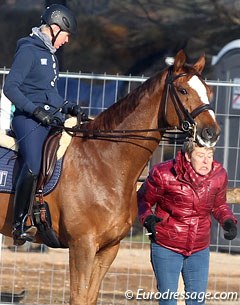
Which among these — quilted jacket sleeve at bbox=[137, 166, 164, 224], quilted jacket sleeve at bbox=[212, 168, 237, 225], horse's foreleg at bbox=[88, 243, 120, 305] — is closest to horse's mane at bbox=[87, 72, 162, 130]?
quilted jacket sleeve at bbox=[137, 166, 164, 224]

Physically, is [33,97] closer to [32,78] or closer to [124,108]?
[32,78]

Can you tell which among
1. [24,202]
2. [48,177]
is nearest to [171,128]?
[48,177]

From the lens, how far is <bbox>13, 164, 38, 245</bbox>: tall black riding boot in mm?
8234

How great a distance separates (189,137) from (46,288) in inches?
141

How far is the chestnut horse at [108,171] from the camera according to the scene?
809 centimetres

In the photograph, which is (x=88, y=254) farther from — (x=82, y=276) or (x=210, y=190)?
(x=210, y=190)

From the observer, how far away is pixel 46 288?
10977mm

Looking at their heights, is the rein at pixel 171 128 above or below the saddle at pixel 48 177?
above

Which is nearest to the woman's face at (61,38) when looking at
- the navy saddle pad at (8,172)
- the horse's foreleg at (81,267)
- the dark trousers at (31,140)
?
the dark trousers at (31,140)

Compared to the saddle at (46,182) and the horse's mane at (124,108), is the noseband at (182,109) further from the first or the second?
the saddle at (46,182)

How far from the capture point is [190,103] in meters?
7.97

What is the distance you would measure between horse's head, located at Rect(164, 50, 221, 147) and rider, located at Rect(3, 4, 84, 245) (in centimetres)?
79

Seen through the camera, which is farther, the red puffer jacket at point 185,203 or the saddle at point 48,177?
the saddle at point 48,177

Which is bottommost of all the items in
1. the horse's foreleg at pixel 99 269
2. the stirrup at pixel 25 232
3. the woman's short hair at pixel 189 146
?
the horse's foreleg at pixel 99 269
